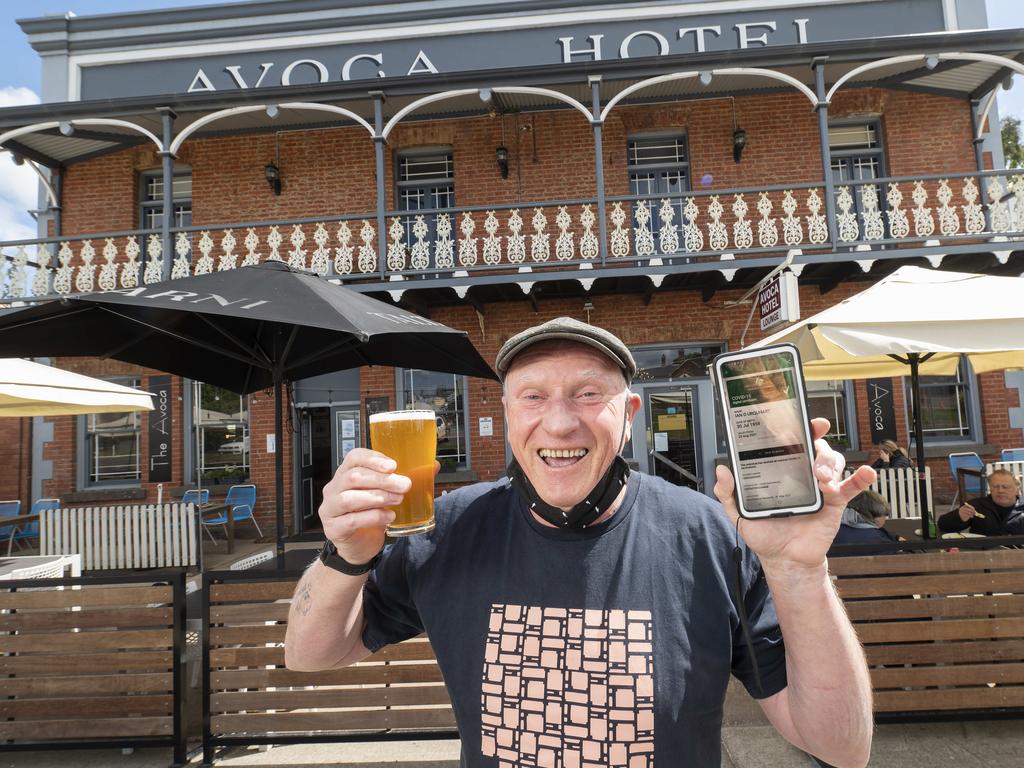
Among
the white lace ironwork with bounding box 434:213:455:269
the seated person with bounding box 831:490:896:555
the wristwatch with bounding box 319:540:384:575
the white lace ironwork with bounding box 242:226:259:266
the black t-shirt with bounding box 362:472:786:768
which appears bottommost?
the seated person with bounding box 831:490:896:555

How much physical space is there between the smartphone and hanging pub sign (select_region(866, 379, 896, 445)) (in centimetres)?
915

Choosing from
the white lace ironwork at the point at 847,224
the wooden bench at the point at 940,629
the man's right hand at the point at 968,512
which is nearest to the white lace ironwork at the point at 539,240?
the white lace ironwork at the point at 847,224

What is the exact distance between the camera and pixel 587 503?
1246mm

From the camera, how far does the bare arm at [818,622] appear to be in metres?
0.99

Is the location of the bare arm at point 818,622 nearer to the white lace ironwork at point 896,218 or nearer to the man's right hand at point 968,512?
the man's right hand at point 968,512

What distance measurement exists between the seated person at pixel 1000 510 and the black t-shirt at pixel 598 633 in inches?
185

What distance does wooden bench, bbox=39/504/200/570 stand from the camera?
7270 mm

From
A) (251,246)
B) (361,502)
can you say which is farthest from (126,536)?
(361,502)

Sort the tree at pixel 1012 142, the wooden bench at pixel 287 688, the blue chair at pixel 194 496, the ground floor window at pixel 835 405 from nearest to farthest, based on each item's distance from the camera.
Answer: the wooden bench at pixel 287 688
the ground floor window at pixel 835 405
the blue chair at pixel 194 496
the tree at pixel 1012 142

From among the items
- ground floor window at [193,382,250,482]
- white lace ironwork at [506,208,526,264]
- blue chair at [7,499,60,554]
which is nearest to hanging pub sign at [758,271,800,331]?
white lace ironwork at [506,208,526,264]

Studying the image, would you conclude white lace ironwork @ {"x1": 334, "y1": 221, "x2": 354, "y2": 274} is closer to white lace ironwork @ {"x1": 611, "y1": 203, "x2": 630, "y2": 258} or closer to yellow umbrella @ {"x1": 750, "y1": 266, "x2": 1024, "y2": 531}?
white lace ironwork @ {"x1": 611, "y1": 203, "x2": 630, "y2": 258}

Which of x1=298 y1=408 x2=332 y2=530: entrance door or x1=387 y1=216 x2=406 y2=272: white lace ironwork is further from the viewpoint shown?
x1=298 y1=408 x2=332 y2=530: entrance door

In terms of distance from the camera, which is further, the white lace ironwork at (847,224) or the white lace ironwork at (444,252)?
the white lace ironwork at (444,252)

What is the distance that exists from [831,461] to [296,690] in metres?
2.92
